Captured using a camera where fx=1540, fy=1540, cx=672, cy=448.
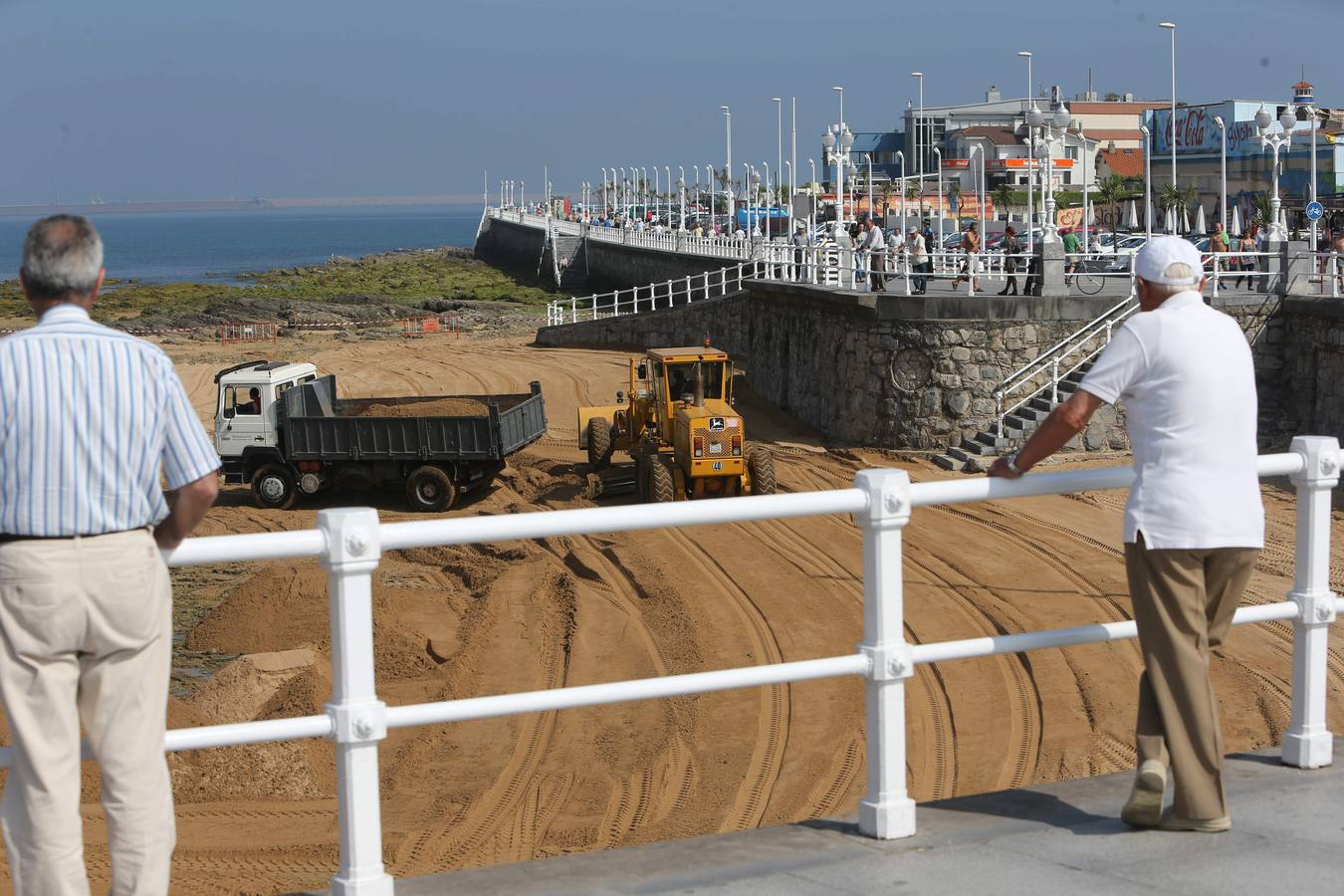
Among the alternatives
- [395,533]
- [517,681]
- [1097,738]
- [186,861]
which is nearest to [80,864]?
[395,533]

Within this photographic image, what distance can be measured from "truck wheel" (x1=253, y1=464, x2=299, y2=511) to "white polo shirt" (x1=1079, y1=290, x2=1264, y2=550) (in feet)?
67.3

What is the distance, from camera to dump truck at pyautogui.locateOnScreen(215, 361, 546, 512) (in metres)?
23.4

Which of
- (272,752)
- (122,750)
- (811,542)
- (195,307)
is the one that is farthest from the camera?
(195,307)

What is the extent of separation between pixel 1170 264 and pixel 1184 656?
1.20 m

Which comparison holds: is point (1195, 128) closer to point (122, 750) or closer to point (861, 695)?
point (861, 695)

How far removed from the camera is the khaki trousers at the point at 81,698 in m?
3.58

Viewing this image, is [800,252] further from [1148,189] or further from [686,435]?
[686,435]

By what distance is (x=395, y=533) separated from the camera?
4.25 m

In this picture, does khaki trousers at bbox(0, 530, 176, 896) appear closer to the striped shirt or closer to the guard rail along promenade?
the striped shirt

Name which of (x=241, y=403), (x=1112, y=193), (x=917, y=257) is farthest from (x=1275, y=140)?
(x=1112, y=193)

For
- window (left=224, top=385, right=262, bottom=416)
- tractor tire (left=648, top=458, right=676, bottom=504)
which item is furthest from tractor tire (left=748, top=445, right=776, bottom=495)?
window (left=224, top=385, right=262, bottom=416)

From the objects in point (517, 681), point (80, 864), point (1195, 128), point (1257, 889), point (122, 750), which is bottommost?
point (517, 681)

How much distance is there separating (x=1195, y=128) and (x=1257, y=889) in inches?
3236

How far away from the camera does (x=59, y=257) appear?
3.72 meters
